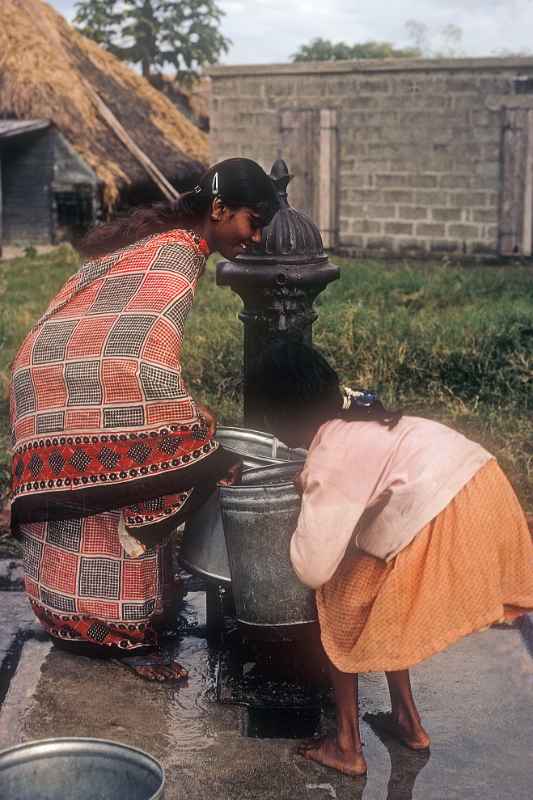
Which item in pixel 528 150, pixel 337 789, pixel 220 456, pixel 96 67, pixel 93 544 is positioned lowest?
pixel 337 789

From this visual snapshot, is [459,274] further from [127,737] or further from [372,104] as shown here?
[127,737]

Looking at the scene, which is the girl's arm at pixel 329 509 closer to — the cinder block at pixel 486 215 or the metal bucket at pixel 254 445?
the metal bucket at pixel 254 445

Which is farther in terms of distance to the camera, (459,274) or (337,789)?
(459,274)

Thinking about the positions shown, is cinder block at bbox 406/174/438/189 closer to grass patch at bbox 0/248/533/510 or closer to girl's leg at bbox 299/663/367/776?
grass patch at bbox 0/248/533/510

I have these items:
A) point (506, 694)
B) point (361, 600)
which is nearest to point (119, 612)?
point (361, 600)

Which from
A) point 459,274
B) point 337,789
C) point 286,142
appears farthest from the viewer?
point 286,142

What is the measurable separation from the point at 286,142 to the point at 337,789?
457 inches

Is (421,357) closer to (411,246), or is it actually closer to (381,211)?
(411,246)

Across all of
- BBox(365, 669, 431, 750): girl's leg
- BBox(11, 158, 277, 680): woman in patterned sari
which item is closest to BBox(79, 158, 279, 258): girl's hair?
BBox(11, 158, 277, 680): woman in patterned sari

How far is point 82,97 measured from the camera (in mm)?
16266

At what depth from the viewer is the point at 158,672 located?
3.36 metres

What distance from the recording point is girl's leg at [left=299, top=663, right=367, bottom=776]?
284 cm

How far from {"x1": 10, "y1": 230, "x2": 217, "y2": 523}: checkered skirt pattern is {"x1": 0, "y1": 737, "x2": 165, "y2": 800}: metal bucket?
42.0 inches

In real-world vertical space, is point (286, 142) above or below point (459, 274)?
above
